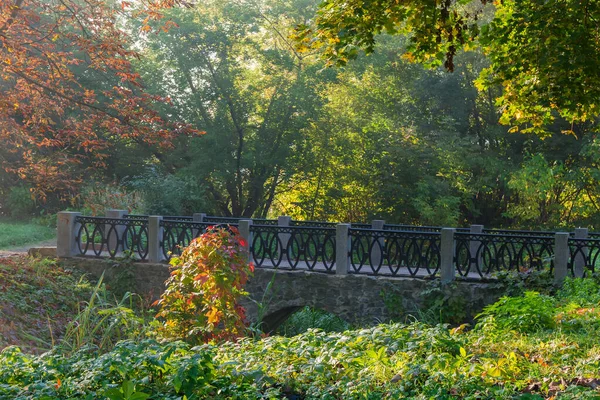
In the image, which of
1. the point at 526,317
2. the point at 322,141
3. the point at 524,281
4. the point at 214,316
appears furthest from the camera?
the point at 322,141

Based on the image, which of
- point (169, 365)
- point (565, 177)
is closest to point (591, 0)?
point (169, 365)

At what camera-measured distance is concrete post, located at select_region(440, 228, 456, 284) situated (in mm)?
12734

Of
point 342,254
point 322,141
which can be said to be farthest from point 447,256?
point 322,141

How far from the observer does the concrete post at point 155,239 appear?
1457 centimetres

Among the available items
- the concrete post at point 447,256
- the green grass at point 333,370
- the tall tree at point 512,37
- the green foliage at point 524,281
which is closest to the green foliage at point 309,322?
the concrete post at point 447,256

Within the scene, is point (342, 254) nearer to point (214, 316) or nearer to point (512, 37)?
point (214, 316)

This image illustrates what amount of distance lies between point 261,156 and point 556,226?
422 inches

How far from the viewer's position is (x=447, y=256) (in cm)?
1279

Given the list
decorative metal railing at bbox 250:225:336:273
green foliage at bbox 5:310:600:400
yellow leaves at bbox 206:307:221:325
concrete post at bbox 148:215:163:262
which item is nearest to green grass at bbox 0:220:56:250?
concrete post at bbox 148:215:163:262

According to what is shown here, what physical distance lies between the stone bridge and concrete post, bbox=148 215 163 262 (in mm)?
223

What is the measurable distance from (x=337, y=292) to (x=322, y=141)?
13.4 meters

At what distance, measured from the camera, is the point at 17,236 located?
21.4 m

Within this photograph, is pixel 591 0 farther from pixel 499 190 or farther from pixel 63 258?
pixel 499 190

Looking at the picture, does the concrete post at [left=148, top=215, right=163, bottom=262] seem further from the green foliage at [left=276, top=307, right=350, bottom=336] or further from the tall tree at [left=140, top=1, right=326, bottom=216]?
the tall tree at [left=140, top=1, right=326, bottom=216]
